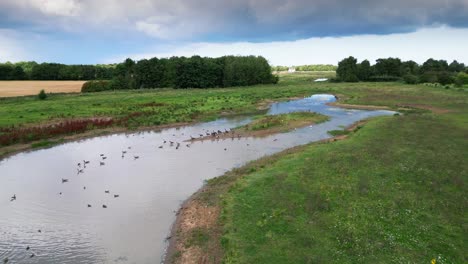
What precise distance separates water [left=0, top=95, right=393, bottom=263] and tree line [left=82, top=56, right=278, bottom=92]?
3198 inches

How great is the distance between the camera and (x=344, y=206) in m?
23.1

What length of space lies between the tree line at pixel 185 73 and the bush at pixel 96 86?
13.5 inches

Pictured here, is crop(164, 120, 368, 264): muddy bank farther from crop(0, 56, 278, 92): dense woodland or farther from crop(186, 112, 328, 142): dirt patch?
crop(0, 56, 278, 92): dense woodland

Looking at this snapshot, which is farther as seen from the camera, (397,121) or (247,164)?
(397,121)

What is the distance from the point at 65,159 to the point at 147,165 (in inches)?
400

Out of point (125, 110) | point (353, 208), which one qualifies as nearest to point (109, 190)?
point (353, 208)

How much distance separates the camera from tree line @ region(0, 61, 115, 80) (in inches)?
5763

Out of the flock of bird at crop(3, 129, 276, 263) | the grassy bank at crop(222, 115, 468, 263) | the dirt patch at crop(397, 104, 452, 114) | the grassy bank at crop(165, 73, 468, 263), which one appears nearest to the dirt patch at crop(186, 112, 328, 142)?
the flock of bird at crop(3, 129, 276, 263)

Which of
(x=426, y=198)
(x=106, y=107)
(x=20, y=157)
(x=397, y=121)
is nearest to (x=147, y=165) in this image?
(x=20, y=157)

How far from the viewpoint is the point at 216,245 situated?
66.3 ft

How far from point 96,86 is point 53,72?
51.0m

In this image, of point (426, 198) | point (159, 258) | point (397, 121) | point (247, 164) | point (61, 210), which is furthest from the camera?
point (397, 121)

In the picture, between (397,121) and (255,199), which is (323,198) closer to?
(255,199)

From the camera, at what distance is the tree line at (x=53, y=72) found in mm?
146375
